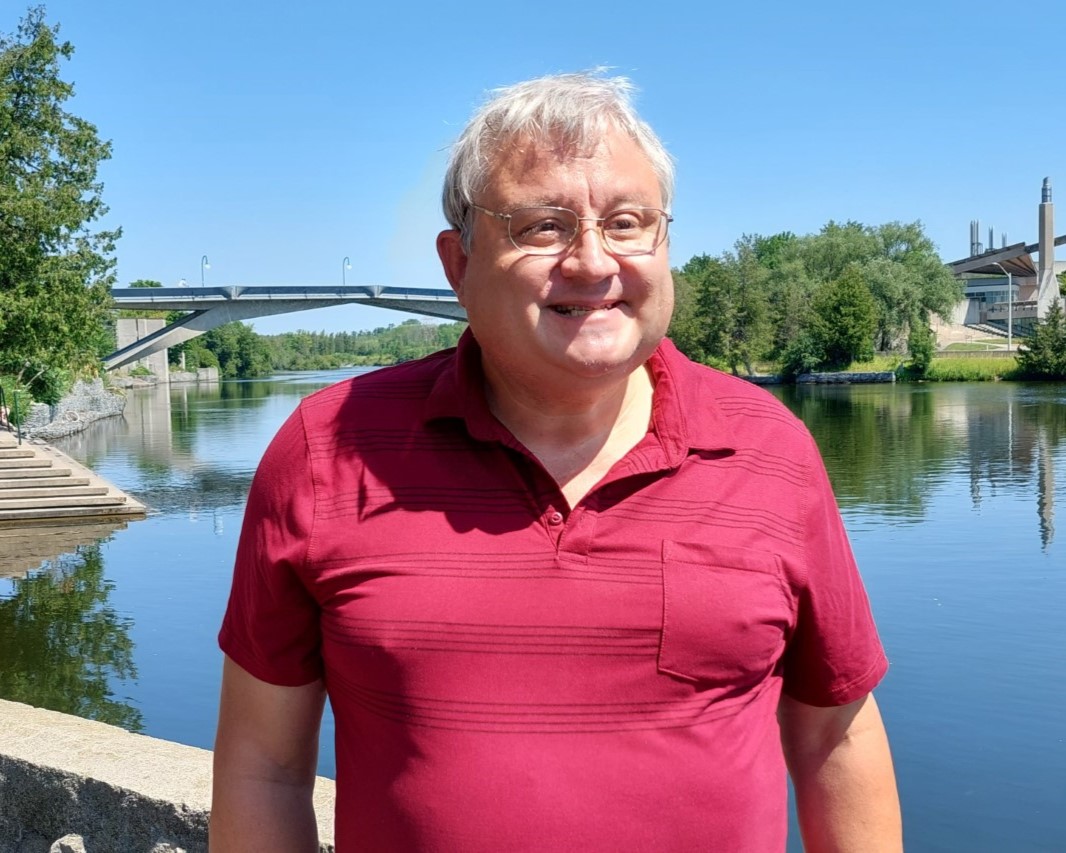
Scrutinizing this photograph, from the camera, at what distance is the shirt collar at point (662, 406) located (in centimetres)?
140

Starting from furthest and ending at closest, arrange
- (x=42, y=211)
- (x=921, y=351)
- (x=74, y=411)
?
1. (x=921, y=351)
2. (x=74, y=411)
3. (x=42, y=211)

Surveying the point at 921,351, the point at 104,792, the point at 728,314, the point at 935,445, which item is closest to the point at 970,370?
the point at 921,351

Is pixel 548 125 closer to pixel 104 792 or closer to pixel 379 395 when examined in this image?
pixel 379 395

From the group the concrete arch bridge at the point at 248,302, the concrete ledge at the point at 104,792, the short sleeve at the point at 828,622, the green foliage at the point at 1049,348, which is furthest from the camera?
the green foliage at the point at 1049,348

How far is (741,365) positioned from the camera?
199ft

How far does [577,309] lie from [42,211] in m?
22.0

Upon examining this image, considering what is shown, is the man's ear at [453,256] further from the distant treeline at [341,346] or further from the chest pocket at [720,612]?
the distant treeline at [341,346]

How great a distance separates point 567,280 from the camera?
136 cm

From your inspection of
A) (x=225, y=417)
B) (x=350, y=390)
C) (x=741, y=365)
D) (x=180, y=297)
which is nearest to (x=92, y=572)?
(x=350, y=390)

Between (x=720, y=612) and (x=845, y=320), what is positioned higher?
(x=845, y=320)

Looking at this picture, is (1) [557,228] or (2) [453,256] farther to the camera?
(2) [453,256]

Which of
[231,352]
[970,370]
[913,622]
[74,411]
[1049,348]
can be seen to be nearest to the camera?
[913,622]

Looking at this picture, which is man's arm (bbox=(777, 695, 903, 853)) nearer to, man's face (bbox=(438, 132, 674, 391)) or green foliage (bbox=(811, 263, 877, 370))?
man's face (bbox=(438, 132, 674, 391))

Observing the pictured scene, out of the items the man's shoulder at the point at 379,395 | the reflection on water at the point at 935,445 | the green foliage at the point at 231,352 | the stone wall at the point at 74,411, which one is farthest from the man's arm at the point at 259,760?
the green foliage at the point at 231,352
